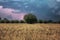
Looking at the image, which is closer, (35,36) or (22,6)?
Result: (35,36)

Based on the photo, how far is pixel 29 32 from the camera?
2.94 metres

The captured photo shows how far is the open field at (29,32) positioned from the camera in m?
2.86

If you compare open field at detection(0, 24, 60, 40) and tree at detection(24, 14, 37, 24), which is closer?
open field at detection(0, 24, 60, 40)

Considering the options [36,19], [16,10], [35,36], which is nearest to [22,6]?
[16,10]

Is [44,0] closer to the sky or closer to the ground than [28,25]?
closer to the sky

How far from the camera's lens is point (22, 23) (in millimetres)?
3012

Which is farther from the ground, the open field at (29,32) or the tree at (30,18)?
the tree at (30,18)

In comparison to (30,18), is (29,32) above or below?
below

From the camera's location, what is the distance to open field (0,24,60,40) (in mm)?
2861

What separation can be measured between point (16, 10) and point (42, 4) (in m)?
0.45

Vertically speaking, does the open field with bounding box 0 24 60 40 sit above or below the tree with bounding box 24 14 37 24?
below

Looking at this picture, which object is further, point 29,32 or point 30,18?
point 30,18

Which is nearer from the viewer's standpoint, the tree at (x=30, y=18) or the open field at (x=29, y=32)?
the open field at (x=29, y=32)

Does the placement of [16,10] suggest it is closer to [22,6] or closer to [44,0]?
[22,6]
